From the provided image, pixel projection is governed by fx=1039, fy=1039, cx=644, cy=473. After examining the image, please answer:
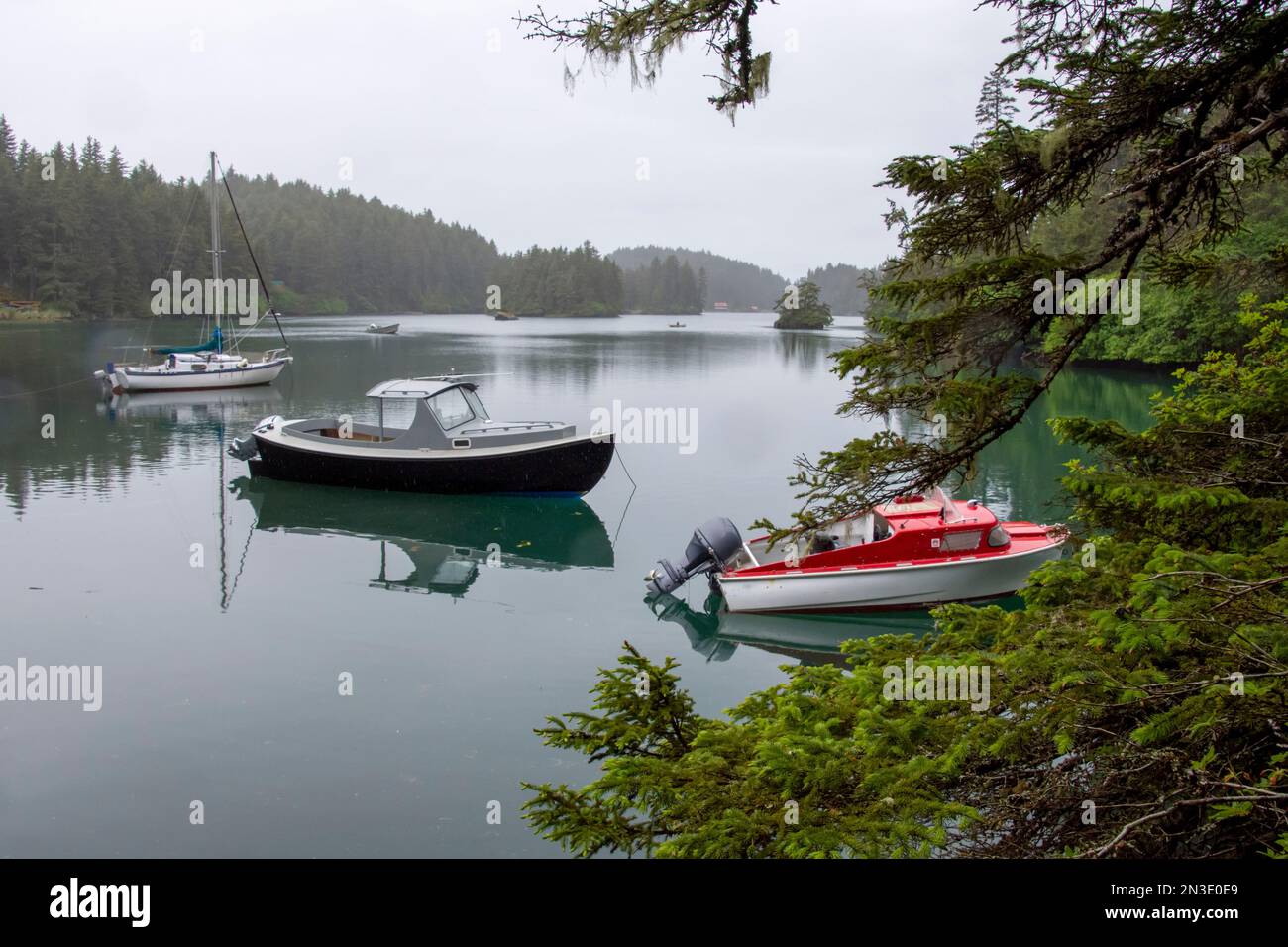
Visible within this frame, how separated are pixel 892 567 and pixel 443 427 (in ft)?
41.3

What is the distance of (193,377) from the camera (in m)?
45.3

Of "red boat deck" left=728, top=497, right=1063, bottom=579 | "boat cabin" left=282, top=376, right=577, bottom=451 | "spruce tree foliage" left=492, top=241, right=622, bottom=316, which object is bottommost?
"red boat deck" left=728, top=497, right=1063, bottom=579

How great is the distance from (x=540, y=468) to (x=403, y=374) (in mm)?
29052

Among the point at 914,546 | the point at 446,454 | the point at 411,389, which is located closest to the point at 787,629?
the point at 914,546

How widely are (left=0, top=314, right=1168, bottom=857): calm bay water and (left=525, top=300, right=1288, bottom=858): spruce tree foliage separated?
4036 mm

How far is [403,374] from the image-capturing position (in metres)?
51.3

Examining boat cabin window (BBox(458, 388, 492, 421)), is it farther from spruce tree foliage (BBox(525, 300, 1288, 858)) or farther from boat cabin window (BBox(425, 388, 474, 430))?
spruce tree foliage (BBox(525, 300, 1288, 858))

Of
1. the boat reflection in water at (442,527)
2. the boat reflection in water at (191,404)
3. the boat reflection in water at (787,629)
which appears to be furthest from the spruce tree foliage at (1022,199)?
the boat reflection in water at (191,404)

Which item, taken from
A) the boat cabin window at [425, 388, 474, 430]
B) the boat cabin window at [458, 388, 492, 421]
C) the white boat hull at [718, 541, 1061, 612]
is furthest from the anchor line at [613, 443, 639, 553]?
the white boat hull at [718, 541, 1061, 612]

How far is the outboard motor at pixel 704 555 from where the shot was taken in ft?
55.7

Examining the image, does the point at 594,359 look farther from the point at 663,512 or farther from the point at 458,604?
the point at 458,604

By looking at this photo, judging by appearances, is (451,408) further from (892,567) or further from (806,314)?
(806,314)

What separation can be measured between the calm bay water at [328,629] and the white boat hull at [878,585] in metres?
0.34

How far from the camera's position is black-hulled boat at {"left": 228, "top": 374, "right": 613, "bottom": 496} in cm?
2416
